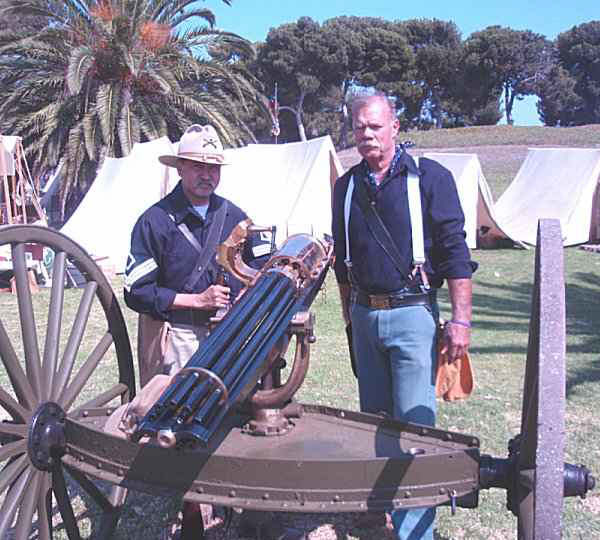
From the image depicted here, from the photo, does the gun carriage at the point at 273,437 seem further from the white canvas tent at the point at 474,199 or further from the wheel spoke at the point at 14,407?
the white canvas tent at the point at 474,199

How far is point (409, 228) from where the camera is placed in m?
3.08

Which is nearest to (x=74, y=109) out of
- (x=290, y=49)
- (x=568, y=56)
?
(x=290, y=49)

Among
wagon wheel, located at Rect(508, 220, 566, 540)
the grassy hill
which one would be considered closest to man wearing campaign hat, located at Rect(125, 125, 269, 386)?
wagon wheel, located at Rect(508, 220, 566, 540)

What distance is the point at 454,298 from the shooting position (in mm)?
3098

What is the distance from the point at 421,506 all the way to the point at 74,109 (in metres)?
17.4

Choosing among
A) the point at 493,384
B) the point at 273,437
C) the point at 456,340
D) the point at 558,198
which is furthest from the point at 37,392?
the point at 558,198

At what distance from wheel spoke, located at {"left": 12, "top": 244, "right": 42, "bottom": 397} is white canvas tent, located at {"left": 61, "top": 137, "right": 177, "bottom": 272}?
9969 millimetres

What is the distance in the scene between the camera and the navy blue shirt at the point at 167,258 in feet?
11.0

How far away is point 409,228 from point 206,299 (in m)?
0.94

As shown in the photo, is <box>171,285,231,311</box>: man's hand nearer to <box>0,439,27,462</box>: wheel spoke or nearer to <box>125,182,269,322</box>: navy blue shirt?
<box>125,182,269,322</box>: navy blue shirt

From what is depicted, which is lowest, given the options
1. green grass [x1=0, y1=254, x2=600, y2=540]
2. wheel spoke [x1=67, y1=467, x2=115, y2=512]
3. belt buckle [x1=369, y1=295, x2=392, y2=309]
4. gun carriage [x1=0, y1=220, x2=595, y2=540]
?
green grass [x1=0, y1=254, x2=600, y2=540]

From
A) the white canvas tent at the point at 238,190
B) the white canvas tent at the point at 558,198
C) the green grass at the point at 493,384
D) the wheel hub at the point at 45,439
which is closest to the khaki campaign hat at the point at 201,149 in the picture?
the wheel hub at the point at 45,439

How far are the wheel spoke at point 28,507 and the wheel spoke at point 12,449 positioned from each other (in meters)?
0.11

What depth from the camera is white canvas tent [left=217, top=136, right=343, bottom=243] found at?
13227 millimetres
